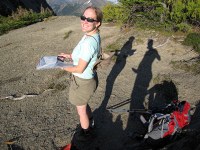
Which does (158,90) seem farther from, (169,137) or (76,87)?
(76,87)

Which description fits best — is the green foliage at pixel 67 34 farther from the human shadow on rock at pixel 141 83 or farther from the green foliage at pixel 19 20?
the green foliage at pixel 19 20

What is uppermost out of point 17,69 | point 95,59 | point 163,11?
point 95,59

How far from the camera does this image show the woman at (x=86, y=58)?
15.6 feet

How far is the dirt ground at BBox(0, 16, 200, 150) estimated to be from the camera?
6387 millimetres

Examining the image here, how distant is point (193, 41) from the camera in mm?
11672

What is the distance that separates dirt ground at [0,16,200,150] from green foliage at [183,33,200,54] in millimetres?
225

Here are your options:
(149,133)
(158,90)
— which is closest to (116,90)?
(158,90)

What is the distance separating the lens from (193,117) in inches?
263

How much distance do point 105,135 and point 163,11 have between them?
849 cm

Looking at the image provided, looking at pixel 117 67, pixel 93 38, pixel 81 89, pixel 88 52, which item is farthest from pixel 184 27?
pixel 88 52

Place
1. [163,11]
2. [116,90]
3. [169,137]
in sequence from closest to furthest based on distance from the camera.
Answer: [169,137] → [116,90] → [163,11]

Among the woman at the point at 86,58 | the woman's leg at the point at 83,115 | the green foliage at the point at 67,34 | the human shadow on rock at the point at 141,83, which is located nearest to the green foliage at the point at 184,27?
the human shadow on rock at the point at 141,83

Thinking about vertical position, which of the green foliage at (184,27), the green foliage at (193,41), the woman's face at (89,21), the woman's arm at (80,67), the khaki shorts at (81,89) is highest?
the woman's face at (89,21)

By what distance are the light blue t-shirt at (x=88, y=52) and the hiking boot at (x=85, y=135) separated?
4.56 ft
